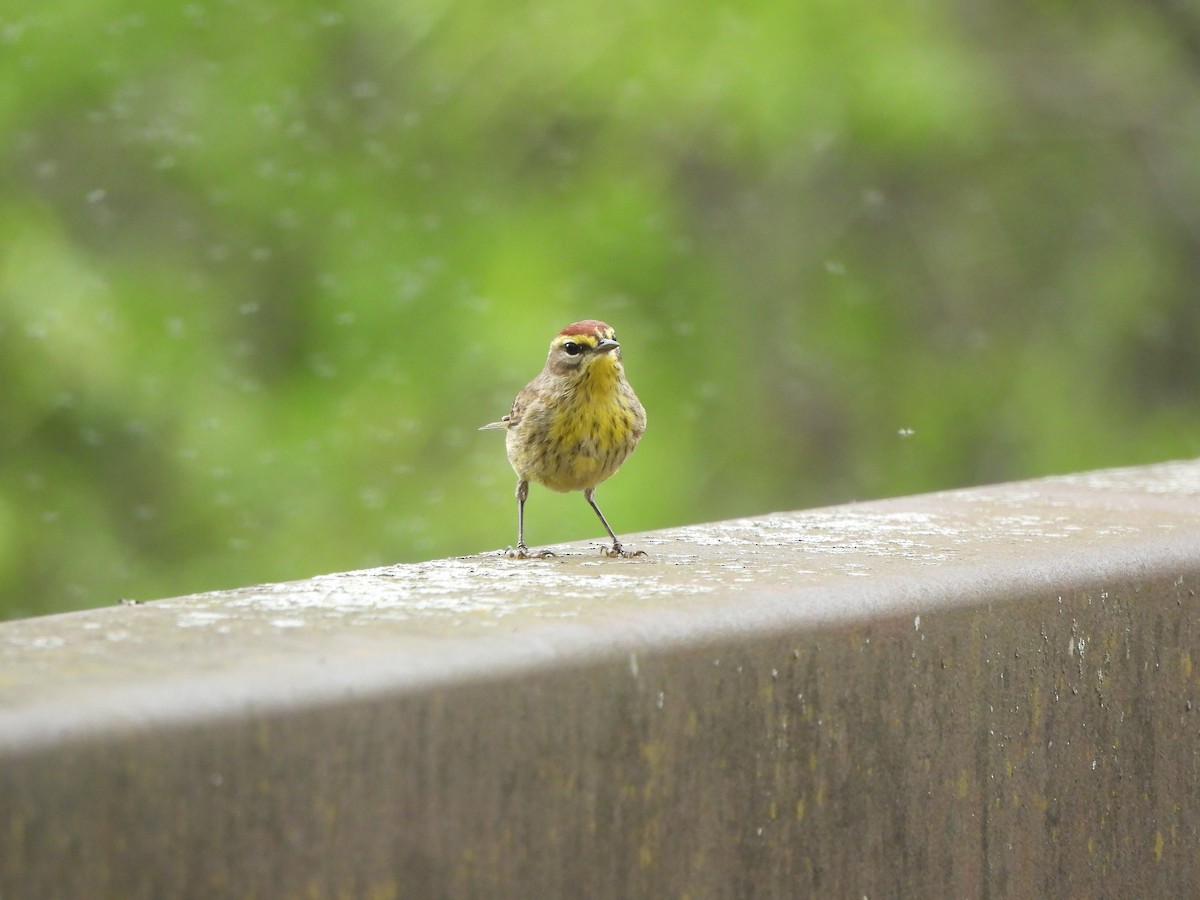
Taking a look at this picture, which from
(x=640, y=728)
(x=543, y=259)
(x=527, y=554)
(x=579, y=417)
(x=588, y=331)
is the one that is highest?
(x=543, y=259)

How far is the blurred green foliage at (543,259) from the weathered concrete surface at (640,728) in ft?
23.0

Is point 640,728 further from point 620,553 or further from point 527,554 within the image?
point 527,554

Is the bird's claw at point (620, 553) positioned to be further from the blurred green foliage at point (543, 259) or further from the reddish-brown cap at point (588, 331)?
the blurred green foliage at point (543, 259)

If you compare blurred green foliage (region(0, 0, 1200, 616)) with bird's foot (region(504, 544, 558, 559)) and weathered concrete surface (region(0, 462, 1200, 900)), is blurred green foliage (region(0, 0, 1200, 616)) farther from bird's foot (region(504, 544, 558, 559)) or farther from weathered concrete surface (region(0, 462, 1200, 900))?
weathered concrete surface (region(0, 462, 1200, 900))

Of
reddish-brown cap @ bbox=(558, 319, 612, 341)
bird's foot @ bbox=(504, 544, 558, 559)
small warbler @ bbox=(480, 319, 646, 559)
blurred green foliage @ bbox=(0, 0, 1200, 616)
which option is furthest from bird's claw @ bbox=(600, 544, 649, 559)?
blurred green foliage @ bbox=(0, 0, 1200, 616)

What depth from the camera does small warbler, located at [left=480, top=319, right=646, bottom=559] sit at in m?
4.34

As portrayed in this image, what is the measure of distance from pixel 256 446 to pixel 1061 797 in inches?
317

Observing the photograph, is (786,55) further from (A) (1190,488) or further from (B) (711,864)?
(B) (711,864)

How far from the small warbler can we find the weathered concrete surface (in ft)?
2.38

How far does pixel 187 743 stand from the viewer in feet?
6.77

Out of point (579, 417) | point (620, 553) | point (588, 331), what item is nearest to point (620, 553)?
point (620, 553)

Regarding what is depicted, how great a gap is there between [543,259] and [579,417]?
6.59 m

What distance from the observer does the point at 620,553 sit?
3.64m

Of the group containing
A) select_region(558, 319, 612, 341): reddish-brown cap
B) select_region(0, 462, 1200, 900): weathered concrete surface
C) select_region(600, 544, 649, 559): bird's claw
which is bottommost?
select_region(0, 462, 1200, 900): weathered concrete surface
